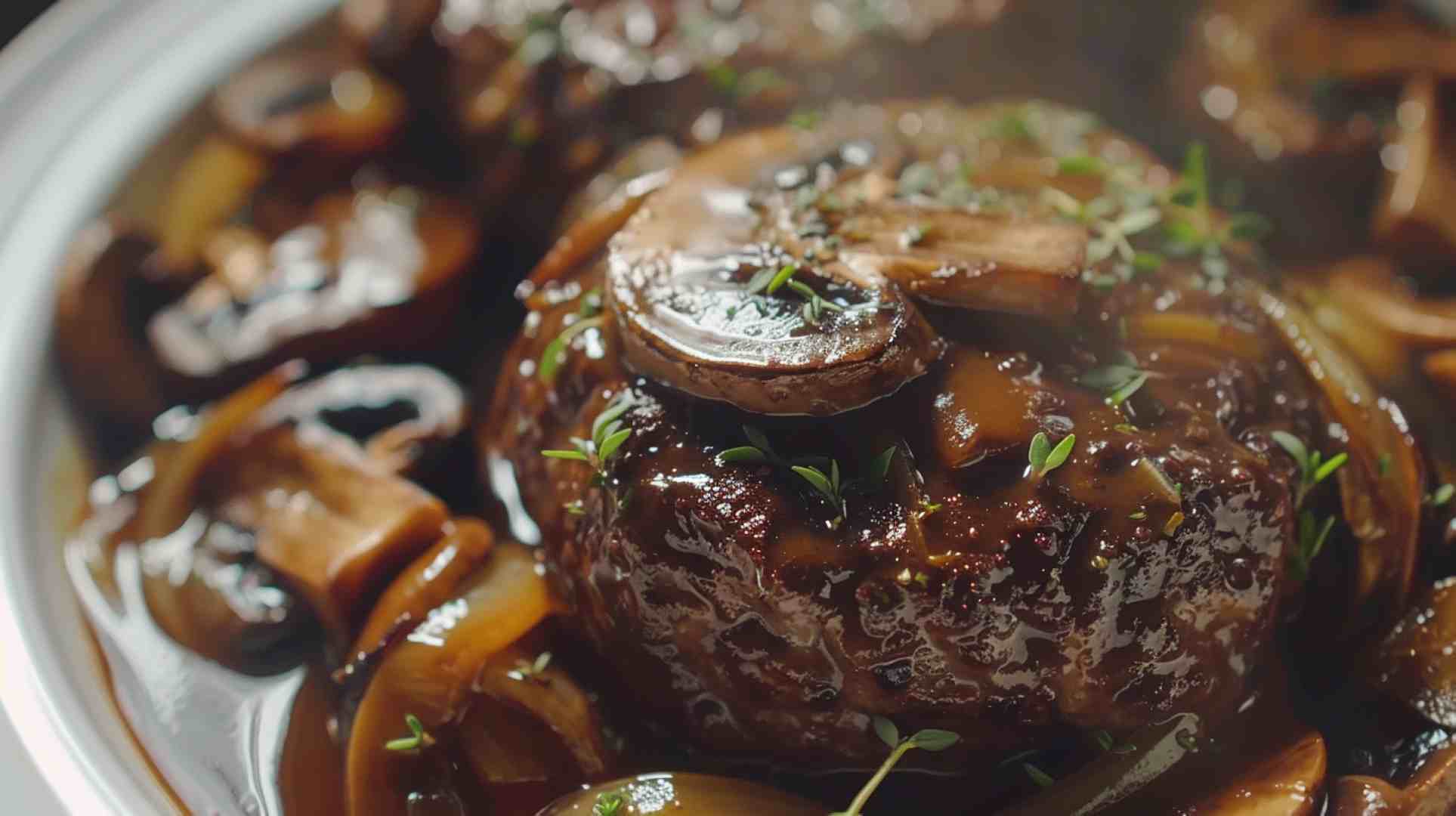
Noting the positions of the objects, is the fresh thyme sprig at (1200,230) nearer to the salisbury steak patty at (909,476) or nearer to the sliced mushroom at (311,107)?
the salisbury steak patty at (909,476)

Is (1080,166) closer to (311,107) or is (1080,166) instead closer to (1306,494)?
(1306,494)

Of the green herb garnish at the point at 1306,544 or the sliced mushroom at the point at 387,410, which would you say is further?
the sliced mushroom at the point at 387,410

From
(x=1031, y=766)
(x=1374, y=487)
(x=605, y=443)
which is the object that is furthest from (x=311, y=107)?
(x=1374, y=487)

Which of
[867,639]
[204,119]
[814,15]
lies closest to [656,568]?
[867,639]

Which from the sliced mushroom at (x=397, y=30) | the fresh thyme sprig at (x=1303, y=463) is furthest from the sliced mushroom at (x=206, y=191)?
the fresh thyme sprig at (x=1303, y=463)

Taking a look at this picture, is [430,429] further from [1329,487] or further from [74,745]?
[1329,487]

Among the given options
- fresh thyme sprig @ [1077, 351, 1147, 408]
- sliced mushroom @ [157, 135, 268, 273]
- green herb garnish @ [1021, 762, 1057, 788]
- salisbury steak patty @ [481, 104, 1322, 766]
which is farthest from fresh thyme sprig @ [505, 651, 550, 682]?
sliced mushroom @ [157, 135, 268, 273]
